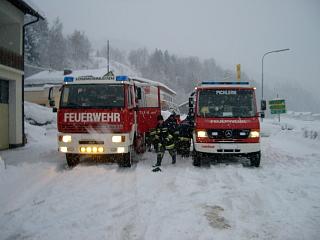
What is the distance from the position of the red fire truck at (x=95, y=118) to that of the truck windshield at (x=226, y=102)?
2463mm

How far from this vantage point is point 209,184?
8.55 metres

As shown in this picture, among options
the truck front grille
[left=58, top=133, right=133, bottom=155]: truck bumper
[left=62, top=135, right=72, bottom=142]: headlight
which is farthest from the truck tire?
the truck front grille

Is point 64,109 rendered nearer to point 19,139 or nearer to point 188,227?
point 188,227

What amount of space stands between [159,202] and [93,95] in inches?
190

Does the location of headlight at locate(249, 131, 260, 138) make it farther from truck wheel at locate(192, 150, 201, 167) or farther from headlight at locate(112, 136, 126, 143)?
headlight at locate(112, 136, 126, 143)

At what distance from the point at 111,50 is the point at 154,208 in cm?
18294

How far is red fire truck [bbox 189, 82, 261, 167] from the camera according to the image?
35.4ft

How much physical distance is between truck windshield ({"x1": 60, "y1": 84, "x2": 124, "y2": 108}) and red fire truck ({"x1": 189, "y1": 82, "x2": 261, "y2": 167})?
2657 millimetres

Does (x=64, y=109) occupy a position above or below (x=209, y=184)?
above

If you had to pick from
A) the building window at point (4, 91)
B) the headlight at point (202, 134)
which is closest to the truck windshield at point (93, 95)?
the headlight at point (202, 134)

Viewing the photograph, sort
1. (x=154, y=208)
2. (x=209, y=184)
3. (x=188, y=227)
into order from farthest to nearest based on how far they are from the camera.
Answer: (x=209, y=184) < (x=154, y=208) < (x=188, y=227)

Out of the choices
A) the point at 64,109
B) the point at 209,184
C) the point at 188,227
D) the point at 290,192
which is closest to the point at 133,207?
the point at 188,227

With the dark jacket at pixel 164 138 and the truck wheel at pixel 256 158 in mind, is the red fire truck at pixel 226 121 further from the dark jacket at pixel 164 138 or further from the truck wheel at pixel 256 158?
the dark jacket at pixel 164 138

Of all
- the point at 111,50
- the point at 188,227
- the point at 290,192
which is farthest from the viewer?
the point at 111,50
